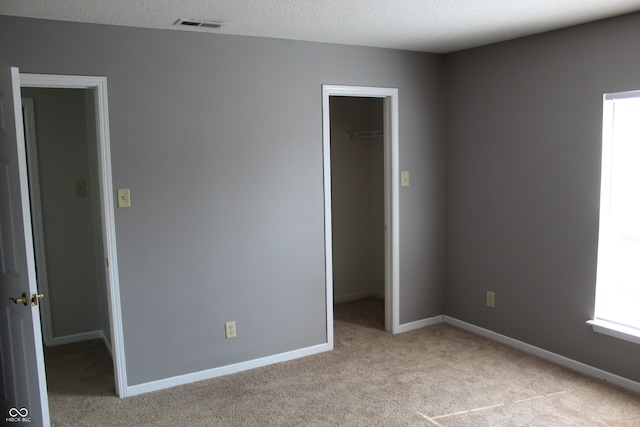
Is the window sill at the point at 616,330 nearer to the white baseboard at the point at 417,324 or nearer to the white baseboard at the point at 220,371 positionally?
the white baseboard at the point at 417,324

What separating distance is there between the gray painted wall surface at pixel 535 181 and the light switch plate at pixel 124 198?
2575mm

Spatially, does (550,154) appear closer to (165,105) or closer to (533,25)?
(533,25)

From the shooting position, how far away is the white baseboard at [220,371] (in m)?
3.31

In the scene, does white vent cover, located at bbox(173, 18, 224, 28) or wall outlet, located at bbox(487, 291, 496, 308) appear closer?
white vent cover, located at bbox(173, 18, 224, 28)

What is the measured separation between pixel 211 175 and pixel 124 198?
1.84ft

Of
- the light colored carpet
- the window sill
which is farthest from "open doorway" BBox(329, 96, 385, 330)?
the window sill

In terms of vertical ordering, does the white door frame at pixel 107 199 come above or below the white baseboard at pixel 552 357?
above

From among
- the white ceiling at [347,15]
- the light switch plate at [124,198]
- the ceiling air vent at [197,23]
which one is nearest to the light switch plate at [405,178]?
the white ceiling at [347,15]

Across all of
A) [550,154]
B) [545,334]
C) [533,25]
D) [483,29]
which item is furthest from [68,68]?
[545,334]

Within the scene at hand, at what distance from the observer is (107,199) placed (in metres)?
3.11

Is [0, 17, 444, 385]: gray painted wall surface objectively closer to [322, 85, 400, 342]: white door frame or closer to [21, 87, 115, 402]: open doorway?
[322, 85, 400, 342]: white door frame

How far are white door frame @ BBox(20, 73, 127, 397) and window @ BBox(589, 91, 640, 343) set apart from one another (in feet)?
9.85

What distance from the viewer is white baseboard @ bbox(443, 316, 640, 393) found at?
323 cm

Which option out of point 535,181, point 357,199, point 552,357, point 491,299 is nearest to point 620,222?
point 535,181
